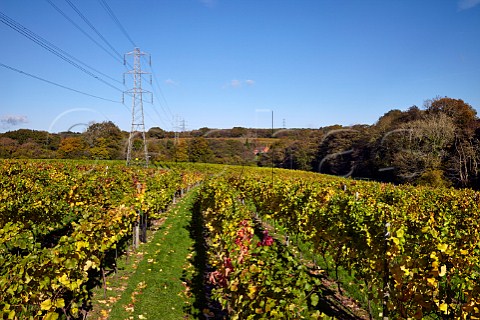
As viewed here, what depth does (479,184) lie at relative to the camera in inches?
1347

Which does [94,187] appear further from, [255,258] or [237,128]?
[237,128]

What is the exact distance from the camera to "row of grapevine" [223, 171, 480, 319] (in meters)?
4.85

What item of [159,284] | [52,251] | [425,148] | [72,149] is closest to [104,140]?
[72,149]

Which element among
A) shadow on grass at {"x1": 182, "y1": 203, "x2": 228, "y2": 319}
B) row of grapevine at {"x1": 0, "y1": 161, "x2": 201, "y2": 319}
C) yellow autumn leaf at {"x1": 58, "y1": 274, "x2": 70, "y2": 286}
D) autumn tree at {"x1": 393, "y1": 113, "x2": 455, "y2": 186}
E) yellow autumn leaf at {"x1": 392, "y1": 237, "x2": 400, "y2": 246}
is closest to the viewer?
row of grapevine at {"x1": 0, "y1": 161, "x2": 201, "y2": 319}

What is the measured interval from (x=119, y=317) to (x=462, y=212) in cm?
1121

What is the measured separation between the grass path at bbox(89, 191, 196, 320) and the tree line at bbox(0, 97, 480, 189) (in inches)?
1226

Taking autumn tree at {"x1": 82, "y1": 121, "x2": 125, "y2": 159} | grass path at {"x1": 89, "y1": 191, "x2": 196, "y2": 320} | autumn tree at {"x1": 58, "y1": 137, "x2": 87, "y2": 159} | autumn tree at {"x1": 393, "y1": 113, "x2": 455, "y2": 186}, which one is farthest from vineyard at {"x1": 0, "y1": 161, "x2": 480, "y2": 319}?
autumn tree at {"x1": 82, "y1": 121, "x2": 125, "y2": 159}

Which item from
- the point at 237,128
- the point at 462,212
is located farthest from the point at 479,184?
the point at 237,128

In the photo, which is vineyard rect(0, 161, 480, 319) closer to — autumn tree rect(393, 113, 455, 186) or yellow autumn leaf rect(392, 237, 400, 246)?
yellow autumn leaf rect(392, 237, 400, 246)

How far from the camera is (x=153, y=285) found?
849 cm

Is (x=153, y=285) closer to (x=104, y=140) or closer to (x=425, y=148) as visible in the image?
(x=425, y=148)

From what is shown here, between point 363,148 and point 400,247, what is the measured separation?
52.5 metres

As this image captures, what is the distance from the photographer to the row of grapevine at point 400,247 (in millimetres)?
4848

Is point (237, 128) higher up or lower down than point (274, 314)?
higher up
